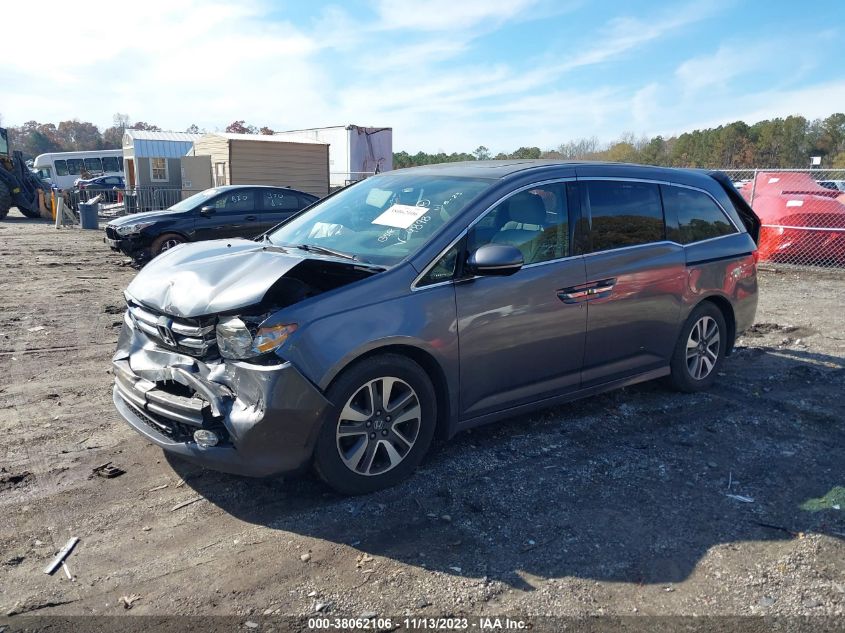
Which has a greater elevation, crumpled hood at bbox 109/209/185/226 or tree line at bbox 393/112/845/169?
tree line at bbox 393/112/845/169

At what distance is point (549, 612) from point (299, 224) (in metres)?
3.31

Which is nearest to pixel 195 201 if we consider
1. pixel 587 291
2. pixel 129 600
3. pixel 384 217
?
pixel 384 217

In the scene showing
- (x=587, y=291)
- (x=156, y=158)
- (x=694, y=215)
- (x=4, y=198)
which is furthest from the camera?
(x=156, y=158)

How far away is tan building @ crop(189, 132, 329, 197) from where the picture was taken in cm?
2344

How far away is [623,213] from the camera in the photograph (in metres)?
5.14

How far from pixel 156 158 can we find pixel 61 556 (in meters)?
29.5

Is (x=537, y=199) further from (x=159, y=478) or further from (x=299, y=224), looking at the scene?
(x=159, y=478)

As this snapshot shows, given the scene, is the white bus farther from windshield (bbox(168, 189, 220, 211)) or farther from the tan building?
windshield (bbox(168, 189, 220, 211))

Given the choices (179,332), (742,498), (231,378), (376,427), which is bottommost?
(742,498)

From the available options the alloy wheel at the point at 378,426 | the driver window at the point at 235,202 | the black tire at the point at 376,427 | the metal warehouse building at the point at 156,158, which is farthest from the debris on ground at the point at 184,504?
the metal warehouse building at the point at 156,158

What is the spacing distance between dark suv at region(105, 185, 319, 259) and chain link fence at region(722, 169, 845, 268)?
31.3 feet

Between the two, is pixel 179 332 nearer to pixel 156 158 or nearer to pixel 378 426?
pixel 378 426

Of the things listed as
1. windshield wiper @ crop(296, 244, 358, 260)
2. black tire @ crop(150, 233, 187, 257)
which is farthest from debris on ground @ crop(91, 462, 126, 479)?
black tire @ crop(150, 233, 187, 257)

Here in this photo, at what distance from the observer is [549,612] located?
9.68 ft
